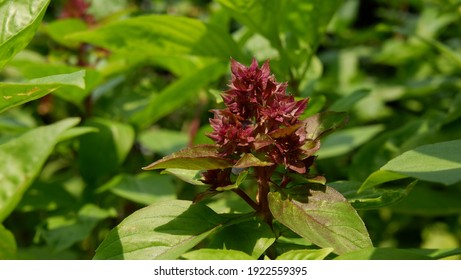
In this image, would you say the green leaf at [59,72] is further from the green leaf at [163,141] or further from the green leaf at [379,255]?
the green leaf at [379,255]

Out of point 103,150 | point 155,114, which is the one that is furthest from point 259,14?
point 103,150

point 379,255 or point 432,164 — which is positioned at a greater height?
point 432,164

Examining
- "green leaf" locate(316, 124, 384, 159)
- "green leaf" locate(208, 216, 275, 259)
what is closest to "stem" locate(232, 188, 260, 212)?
"green leaf" locate(208, 216, 275, 259)

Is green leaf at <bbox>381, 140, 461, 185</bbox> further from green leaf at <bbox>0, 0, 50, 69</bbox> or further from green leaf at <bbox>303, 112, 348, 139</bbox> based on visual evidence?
green leaf at <bbox>0, 0, 50, 69</bbox>

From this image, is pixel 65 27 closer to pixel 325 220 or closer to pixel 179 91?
pixel 179 91

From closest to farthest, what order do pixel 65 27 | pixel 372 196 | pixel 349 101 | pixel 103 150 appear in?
pixel 372 196, pixel 349 101, pixel 103 150, pixel 65 27

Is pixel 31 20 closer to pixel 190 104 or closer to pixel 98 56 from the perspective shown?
Answer: pixel 98 56

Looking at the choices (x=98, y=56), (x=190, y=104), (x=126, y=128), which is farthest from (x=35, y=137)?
(x=190, y=104)
